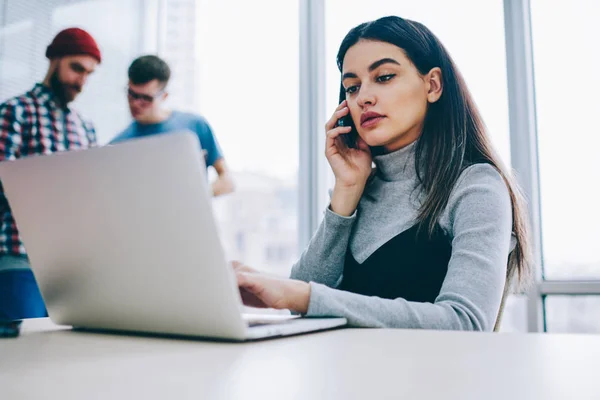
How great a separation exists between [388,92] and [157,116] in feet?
4.97

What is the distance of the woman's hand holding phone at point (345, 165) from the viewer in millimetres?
1227

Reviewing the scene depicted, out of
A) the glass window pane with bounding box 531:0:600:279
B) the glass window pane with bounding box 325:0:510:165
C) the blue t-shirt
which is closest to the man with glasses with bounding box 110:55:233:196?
the blue t-shirt

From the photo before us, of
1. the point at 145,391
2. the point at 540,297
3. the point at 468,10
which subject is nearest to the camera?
→ the point at 145,391

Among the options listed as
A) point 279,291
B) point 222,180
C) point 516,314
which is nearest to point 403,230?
point 279,291

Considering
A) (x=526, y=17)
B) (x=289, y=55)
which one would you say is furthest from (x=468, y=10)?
(x=289, y=55)

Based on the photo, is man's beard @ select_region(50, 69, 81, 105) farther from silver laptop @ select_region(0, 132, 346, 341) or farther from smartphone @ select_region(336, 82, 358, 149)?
silver laptop @ select_region(0, 132, 346, 341)

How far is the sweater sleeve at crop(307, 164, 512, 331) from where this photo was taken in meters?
0.75

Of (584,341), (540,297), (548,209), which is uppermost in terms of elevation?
(548,209)

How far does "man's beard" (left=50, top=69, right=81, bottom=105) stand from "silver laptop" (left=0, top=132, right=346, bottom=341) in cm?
155

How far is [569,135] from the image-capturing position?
2471mm

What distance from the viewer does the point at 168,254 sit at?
Result: 58 centimetres

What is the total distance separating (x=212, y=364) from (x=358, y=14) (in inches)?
110

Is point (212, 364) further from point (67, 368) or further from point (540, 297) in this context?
point (540, 297)

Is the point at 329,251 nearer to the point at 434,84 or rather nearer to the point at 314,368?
the point at 434,84
